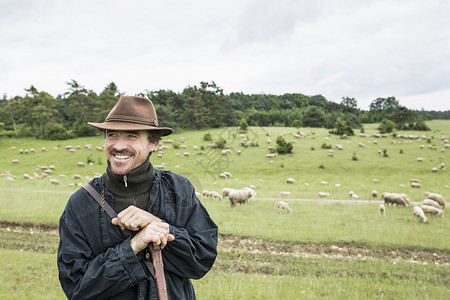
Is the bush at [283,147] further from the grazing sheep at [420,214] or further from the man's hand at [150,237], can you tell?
the man's hand at [150,237]

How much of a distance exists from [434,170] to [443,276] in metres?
23.9

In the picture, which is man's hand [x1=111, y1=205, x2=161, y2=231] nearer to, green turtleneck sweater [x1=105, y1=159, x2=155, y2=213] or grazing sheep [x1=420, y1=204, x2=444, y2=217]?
green turtleneck sweater [x1=105, y1=159, x2=155, y2=213]

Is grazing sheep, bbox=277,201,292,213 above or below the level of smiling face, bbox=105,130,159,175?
below

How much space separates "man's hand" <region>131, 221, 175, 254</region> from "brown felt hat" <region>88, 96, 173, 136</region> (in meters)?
0.79

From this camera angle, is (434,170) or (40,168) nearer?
(434,170)

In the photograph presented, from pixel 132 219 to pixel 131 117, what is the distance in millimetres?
822

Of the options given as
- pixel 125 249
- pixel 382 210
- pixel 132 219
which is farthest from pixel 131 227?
pixel 382 210

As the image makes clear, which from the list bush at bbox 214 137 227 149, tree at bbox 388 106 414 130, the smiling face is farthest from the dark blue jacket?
tree at bbox 388 106 414 130

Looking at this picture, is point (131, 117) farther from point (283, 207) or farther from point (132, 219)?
point (283, 207)

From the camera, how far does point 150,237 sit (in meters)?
2.25

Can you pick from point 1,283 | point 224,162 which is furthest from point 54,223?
point 224,162

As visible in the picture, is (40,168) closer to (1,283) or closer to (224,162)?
(224,162)

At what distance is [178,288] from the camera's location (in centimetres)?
261

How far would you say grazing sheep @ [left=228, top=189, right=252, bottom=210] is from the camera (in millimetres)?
16578
